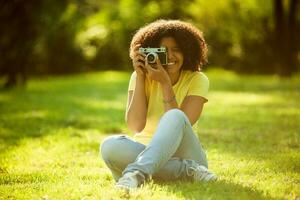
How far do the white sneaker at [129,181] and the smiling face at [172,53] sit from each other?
1.03 meters

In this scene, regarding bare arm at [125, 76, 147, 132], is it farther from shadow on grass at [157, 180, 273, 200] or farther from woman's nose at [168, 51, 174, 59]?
shadow on grass at [157, 180, 273, 200]

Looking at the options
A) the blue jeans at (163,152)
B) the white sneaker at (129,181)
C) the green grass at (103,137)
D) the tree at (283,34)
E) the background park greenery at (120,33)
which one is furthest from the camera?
the tree at (283,34)

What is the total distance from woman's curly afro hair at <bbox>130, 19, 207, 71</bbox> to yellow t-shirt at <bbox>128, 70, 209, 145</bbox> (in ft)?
0.29

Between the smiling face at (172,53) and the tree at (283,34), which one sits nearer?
the smiling face at (172,53)

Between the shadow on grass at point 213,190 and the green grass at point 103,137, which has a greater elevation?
the shadow on grass at point 213,190

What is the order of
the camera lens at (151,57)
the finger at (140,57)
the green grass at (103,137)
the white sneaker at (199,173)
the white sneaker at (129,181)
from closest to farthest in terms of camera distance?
the white sneaker at (129,181), the green grass at (103,137), the white sneaker at (199,173), the camera lens at (151,57), the finger at (140,57)

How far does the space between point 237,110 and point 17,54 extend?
7480 millimetres

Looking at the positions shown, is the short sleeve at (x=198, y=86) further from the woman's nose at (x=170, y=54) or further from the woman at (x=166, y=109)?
the woman's nose at (x=170, y=54)

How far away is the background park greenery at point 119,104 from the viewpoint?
16.2 feet

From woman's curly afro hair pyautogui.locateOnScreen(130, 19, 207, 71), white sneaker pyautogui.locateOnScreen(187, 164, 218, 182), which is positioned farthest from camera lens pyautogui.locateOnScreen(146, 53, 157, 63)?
white sneaker pyautogui.locateOnScreen(187, 164, 218, 182)

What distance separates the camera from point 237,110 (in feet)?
36.6

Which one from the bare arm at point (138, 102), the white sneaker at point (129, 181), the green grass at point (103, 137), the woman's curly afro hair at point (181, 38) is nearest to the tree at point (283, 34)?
the green grass at point (103, 137)

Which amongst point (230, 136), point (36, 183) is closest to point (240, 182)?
point (36, 183)

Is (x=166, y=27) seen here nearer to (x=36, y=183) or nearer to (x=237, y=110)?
(x=36, y=183)
